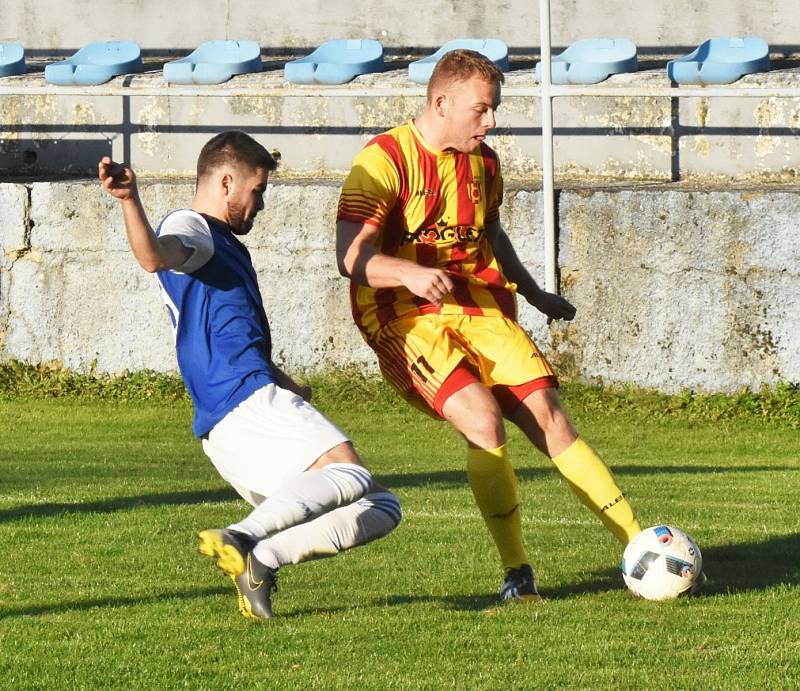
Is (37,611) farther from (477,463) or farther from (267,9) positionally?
(267,9)

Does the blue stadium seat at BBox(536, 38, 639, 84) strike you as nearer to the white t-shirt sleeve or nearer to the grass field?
the grass field

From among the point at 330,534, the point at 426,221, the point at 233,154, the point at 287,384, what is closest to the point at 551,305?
the point at 426,221

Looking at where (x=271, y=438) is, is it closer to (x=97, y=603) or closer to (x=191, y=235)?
(x=191, y=235)

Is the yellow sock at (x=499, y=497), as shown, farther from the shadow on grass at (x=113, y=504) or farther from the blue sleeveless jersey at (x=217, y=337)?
the shadow on grass at (x=113, y=504)

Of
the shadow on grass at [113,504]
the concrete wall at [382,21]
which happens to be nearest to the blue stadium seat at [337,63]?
the concrete wall at [382,21]

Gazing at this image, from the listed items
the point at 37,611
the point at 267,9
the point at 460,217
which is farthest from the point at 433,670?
the point at 267,9

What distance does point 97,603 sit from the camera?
5734mm

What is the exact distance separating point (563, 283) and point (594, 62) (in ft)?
8.38

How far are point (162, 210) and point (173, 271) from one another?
28.4 feet

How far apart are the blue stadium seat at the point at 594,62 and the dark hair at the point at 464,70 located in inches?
304

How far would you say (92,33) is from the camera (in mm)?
16969

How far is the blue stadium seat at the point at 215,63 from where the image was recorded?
1488 centimetres

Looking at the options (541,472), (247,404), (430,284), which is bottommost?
(541,472)

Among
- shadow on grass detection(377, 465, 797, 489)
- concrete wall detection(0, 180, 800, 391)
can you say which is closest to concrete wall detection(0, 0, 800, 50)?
concrete wall detection(0, 180, 800, 391)
